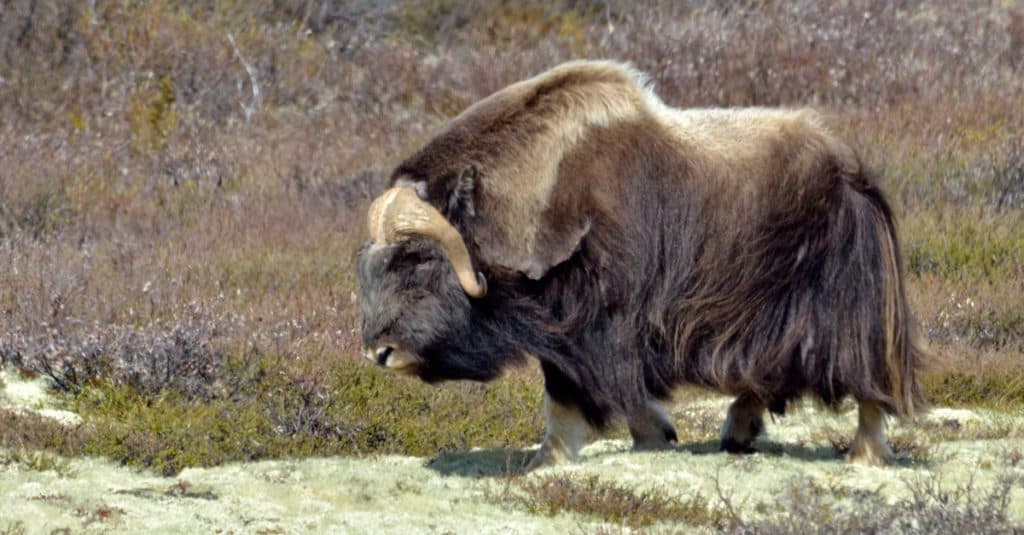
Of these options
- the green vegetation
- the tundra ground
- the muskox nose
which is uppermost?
the muskox nose

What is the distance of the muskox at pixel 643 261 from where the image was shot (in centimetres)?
525

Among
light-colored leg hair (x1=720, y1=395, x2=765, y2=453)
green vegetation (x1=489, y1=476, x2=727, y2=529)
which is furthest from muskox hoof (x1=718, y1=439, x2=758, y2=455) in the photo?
green vegetation (x1=489, y1=476, x2=727, y2=529)

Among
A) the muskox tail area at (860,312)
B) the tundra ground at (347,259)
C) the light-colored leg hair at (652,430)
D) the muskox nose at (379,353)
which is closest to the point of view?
the tundra ground at (347,259)

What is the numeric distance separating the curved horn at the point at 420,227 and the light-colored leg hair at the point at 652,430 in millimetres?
744

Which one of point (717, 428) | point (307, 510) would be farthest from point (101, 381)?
point (717, 428)

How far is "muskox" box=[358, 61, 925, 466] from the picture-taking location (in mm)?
5246

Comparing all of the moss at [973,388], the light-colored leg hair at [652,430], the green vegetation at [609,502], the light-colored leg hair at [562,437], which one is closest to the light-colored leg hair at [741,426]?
the light-colored leg hair at [652,430]

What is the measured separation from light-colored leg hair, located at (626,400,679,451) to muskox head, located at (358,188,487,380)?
28.1 inches

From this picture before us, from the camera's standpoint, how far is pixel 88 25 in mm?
13156

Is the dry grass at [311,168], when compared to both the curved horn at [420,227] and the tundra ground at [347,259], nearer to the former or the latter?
the tundra ground at [347,259]

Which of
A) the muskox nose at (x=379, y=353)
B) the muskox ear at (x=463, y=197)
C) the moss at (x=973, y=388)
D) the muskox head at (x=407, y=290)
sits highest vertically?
the muskox ear at (x=463, y=197)

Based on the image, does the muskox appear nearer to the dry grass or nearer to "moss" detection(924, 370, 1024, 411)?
the dry grass

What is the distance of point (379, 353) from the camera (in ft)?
17.5

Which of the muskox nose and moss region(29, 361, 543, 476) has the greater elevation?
the muskox nose
